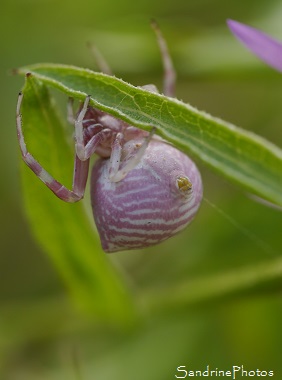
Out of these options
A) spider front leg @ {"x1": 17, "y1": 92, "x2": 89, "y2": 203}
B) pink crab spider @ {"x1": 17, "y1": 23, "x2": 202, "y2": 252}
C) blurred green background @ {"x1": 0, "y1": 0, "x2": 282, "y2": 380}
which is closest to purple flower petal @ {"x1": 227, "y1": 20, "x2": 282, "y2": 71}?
pink crab spider @ {"x1": 17, "y1": 23, "x2": 202, "y2": 252}

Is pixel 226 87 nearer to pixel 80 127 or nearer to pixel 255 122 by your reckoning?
pixel 255 122

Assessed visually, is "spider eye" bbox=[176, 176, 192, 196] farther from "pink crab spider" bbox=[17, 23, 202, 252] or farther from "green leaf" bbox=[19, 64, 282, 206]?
"green leaf" bbox=[19, 64, 282, 206]

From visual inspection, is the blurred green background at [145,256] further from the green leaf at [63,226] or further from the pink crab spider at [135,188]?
the pink crab spider at [135,188]

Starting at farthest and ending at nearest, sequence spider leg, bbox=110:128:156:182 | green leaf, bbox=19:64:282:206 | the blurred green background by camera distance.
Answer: the blurred green background
spider leg, bbox=110:128:156:182
green leaf, bbox=19:64:282:206

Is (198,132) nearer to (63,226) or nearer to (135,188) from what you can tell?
(135,188)

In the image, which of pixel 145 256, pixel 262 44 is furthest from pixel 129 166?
pixel 145 256

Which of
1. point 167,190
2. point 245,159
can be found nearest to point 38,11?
point 167,190
